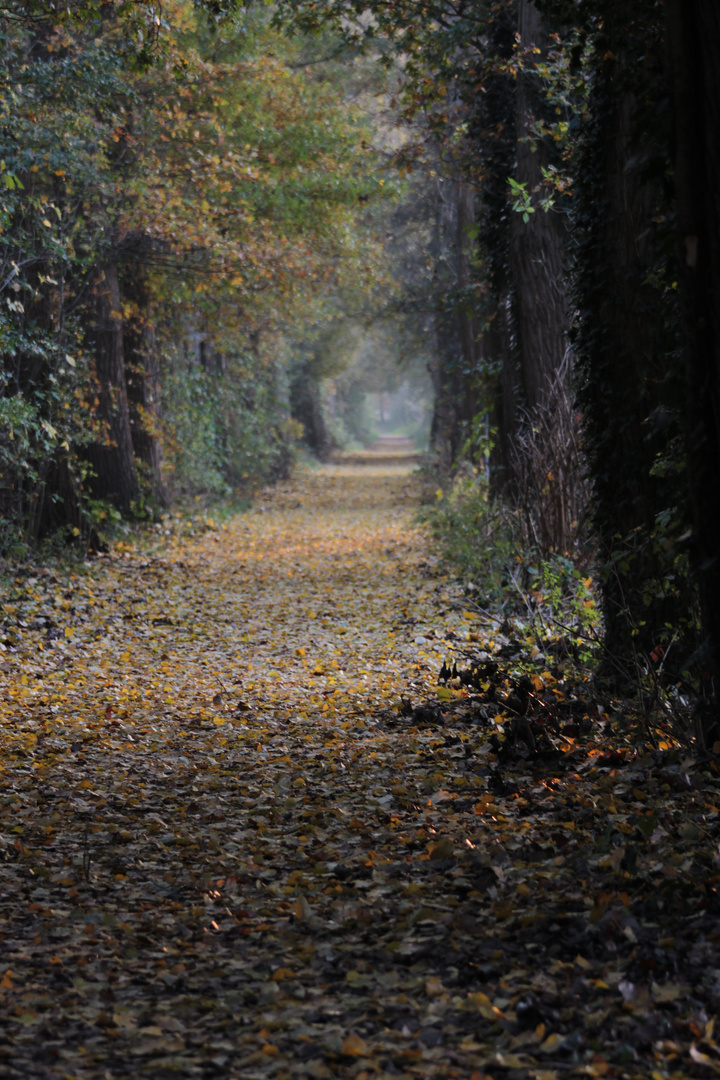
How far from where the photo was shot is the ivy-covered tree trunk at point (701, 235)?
3.60 m

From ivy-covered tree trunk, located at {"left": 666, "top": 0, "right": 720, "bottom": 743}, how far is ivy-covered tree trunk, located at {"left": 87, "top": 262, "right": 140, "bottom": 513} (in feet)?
35.8

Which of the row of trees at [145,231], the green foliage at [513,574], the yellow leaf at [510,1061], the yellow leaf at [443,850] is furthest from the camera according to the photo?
the row of trees at [145,231]

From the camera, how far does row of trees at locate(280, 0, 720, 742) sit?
3.70 meters

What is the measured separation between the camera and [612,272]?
5.96m

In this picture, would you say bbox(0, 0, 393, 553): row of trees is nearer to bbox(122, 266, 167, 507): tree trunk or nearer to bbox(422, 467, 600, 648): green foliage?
bbox(122, 266, 167, 507): tree trunk

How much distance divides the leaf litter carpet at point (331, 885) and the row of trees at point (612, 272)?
0.99 meters

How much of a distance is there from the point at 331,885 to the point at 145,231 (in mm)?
10923

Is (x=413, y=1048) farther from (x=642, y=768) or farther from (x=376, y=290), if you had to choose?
(x=376, y=290)

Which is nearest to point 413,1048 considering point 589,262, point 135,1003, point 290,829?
point 135,1003

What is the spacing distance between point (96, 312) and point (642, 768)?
1112cm

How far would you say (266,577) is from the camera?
12.8 m

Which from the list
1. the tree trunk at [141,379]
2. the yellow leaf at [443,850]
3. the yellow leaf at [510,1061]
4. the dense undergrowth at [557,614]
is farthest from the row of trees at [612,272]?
the tree trunk at [141,379]

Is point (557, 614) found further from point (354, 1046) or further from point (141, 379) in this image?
point (141, 379)

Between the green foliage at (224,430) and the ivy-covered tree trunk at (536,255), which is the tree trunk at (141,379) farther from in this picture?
the ivy-covered tree trunk at (536,255)
